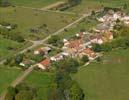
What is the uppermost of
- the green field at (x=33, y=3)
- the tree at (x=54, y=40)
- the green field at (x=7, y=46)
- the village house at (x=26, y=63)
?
the village house at (x=26, y=63)

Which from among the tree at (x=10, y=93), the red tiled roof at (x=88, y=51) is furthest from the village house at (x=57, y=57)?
the tree at (x=10, y=93)

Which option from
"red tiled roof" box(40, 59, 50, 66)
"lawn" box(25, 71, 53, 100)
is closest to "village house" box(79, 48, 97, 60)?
"red tiled roof" box(40, 59, 50, 66)

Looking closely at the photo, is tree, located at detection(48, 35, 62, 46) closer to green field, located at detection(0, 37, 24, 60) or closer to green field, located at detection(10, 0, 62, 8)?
green field, located at detection(0, 37, 24, 60)

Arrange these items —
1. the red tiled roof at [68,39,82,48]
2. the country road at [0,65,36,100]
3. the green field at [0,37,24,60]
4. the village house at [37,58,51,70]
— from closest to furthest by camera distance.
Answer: the country road at [0,65,36,100] < the village house at [37,58,51,70] < the green field at [0,37,24,60] < the red tiled roof at [68,39,82,48]

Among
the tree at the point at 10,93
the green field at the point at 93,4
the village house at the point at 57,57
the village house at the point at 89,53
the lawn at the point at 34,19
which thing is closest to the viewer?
the tree at the point at 10,93

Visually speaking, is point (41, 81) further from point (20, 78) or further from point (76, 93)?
point (76, 93)

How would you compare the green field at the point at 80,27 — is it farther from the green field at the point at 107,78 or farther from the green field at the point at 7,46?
the green field at the point at 107,78

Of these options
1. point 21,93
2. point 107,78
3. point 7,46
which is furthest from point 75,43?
point 21,93
